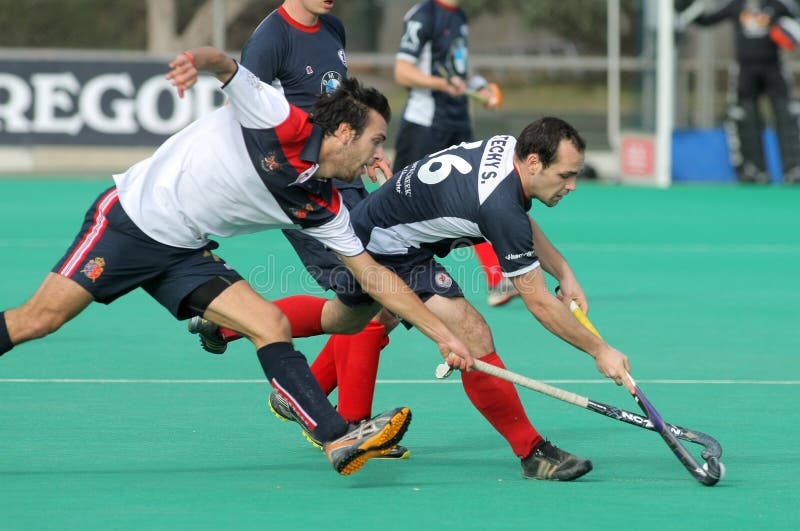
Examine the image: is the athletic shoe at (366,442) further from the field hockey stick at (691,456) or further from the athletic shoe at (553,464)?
the field hockey stick at (691,456)

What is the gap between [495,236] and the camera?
4.26m

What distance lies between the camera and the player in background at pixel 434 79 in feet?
26.1

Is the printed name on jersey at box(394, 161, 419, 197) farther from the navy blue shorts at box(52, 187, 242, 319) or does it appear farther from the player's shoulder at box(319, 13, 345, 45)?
the player's shoulder at box(319, 13, 345, 45)

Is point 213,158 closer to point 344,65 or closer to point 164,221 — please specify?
point 164,221

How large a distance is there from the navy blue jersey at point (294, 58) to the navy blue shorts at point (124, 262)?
1.13 m

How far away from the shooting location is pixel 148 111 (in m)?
15.1

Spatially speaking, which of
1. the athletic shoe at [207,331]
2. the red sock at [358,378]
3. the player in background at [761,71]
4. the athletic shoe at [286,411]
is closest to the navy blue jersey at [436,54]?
the athletic shoe at [207,331]

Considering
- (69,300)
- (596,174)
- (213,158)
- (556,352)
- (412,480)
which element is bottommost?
(596,174)

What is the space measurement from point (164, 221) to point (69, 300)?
36 centimetres

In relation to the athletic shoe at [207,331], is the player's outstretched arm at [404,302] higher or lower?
higher

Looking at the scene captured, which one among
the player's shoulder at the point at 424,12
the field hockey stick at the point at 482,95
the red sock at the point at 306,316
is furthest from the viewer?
the field hockey stick at the point at 482,95

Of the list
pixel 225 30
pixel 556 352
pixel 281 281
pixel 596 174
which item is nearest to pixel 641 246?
pixel 281 281

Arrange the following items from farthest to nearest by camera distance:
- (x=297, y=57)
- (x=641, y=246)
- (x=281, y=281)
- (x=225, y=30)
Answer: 1. (x=225, y=30)
2. (x=641, y=246)
3. (x=281, y=281)
4. (x=297, y=57)

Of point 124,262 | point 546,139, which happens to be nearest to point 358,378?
point 124,262
